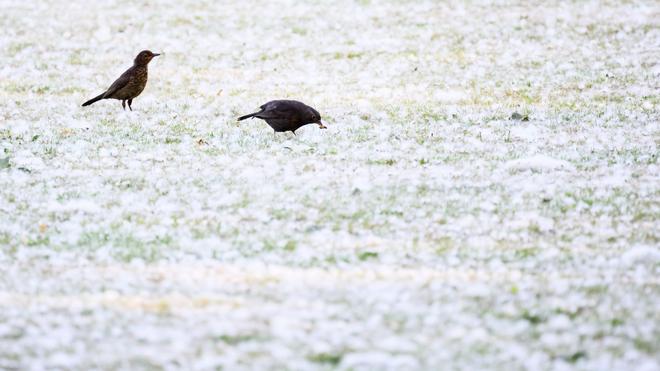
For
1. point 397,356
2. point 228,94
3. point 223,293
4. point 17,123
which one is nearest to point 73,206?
point 223,293

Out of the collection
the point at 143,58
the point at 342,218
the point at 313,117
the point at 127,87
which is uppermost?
the point at 143,58

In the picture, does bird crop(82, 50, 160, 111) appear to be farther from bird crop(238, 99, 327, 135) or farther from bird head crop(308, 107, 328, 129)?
bird head crop(308, 107, 328, 129)

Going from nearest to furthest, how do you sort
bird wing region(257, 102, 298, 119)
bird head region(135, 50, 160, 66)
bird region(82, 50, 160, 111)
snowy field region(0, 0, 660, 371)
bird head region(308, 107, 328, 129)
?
snowy field region(0, 0, 660, 371) < bird wing region(257, 102, 298, 119) < bird head region(308, 107, 328, 129) < bird region(82, 50, 160, 111) < bird head region(135, 50, 160, 66)

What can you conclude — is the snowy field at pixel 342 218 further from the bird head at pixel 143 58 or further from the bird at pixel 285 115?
the bird head at pixel 143 58

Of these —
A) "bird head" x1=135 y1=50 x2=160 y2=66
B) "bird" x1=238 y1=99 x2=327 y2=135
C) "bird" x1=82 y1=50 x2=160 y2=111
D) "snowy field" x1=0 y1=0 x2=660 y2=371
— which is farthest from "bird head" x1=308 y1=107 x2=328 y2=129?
"bird head" x1=135 y1=50 x2=160 y2=66

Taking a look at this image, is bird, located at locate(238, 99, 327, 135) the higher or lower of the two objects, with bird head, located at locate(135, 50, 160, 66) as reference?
lower

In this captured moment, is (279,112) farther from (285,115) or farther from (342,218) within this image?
(342,218)

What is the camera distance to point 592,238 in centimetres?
568

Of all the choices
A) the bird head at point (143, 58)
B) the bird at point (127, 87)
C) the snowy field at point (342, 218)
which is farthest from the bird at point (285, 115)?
the bird head at point (143, 58)

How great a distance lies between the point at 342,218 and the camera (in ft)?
20.3

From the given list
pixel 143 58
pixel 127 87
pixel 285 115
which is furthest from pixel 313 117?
pixel 143 58

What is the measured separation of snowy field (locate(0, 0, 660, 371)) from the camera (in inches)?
159

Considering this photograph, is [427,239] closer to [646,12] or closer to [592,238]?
[592,238]

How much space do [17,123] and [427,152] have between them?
470cm
